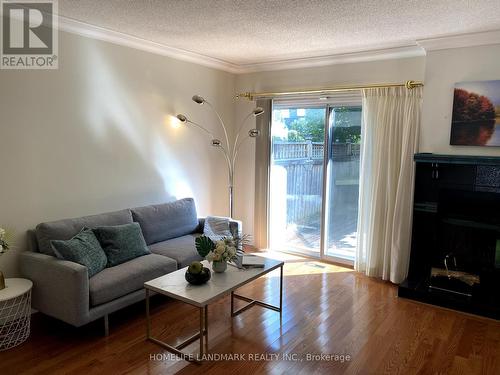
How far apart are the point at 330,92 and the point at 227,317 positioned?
2.89m

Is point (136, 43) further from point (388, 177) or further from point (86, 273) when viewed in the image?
point (388, 177)

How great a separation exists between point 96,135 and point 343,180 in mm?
2908

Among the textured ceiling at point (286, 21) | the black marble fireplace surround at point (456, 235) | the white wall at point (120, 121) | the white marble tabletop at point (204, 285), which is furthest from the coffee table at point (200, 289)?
the textured ceiling at point (286, 21)

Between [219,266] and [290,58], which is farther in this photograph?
[290,58]

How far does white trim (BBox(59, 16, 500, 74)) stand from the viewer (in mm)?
3479

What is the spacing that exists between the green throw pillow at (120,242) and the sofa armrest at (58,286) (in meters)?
0.46

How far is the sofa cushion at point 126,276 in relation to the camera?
9.52 feet

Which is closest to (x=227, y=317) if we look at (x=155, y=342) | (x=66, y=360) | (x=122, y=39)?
(x=155, y=342)

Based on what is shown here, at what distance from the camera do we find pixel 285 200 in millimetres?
5285

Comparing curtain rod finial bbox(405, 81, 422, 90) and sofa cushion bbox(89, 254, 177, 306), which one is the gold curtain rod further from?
sofa cushion bbox(89, 254, 177, 306)

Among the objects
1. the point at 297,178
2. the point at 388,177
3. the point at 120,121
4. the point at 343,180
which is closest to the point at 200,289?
the point at 120,121

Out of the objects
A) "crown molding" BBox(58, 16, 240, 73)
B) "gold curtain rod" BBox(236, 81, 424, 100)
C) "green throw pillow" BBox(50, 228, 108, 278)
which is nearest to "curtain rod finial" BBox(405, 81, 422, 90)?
"gold curtain rod" BBox(236, 81, 424, 100)

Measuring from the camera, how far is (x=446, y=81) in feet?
12.3

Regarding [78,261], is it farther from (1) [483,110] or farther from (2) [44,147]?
(1) [483,110]
